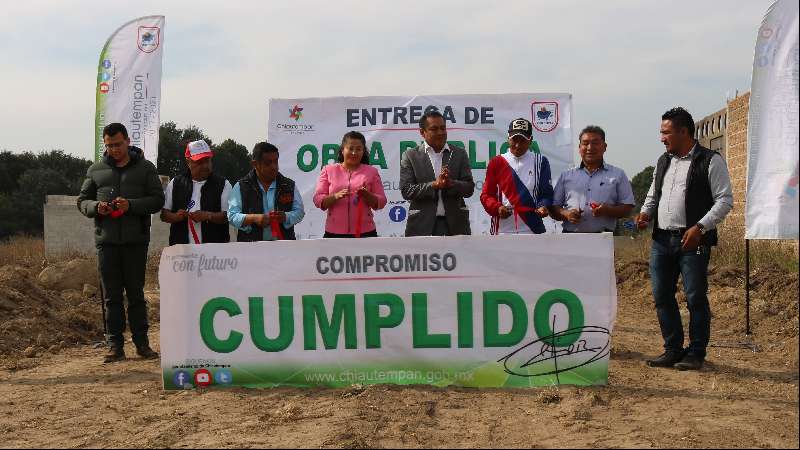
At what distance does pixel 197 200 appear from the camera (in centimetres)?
728

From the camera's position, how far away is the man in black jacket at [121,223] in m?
7.18

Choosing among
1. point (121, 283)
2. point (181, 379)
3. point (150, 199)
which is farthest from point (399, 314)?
point (121, 283)

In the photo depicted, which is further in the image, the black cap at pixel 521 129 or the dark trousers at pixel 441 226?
the black cap at pixel 521 129

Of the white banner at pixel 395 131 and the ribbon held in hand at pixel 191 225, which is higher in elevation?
the white banner at pixel 395 131

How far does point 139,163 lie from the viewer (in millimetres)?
7332

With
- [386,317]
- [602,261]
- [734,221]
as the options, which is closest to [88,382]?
[386,317]

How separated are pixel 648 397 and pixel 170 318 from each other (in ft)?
10.6

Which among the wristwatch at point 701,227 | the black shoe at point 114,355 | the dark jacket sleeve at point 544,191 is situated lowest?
the black shoe at point 114,355

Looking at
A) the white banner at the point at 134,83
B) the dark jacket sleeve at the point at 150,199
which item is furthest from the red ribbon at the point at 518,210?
the white banner at the point at 134,83

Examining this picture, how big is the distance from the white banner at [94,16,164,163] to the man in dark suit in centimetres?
382

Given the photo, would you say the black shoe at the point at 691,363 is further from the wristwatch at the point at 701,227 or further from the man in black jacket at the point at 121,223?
the man in black jacket at the point at 121,223

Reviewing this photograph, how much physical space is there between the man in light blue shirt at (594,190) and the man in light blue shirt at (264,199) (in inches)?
85.7

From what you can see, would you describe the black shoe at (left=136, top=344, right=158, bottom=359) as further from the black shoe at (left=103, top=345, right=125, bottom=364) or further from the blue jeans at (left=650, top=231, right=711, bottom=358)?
the blue jeans at (left=650, top=231, right=711, bottom=358)

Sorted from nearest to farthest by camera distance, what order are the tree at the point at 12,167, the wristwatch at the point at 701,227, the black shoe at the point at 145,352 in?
the wristwatch at the point at 701,227 < the black shoe at the point at 145,352 < the tree at the point at 12,167
